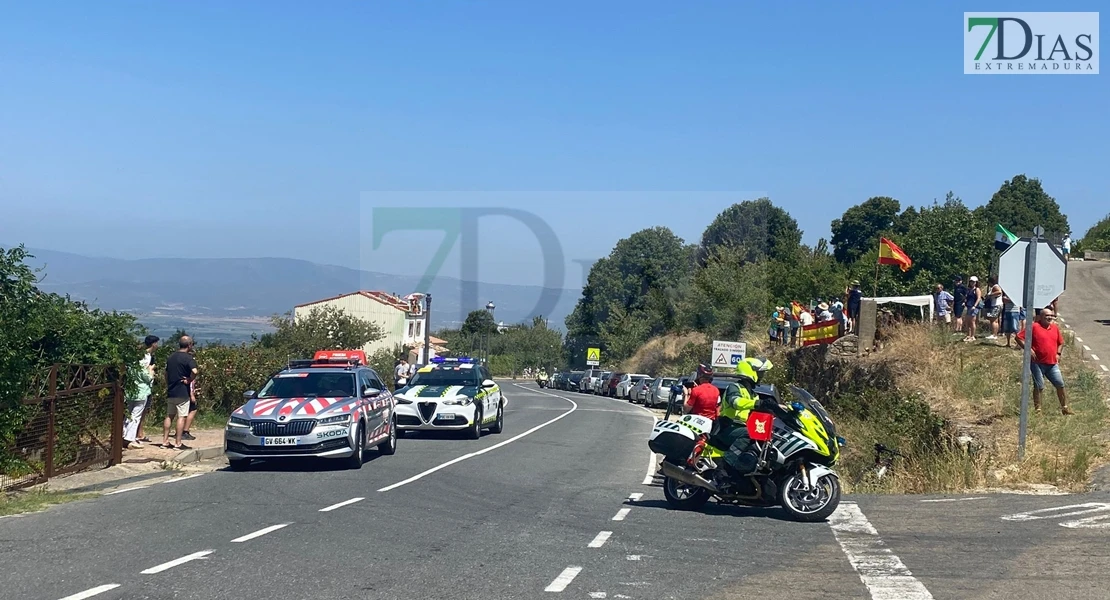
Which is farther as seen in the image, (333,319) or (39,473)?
Result: (333,319)

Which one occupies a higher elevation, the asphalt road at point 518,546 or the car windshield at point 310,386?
the car windshield at point 310,386

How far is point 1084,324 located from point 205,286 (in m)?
59.2

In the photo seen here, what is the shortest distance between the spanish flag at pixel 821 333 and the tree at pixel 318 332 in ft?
71.8

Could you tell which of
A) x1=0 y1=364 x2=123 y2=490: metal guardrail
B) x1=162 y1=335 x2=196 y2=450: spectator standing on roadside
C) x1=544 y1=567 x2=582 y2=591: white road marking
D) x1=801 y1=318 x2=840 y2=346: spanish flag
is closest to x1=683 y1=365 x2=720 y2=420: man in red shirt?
x1=544 y1=567 x2=582 y2=591: white road marking

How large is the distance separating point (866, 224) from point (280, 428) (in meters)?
90.1

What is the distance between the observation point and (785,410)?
11125 millimetres

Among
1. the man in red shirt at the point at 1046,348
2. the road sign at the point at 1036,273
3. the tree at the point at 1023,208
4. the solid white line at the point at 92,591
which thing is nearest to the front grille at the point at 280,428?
the solid white line at the point at 92,591

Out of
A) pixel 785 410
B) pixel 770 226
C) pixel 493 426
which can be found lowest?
pixel 493 426

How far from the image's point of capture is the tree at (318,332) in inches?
1781

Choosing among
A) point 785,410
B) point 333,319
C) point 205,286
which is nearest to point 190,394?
point 785,410

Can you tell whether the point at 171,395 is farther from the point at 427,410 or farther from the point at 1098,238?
the point at 1098,238

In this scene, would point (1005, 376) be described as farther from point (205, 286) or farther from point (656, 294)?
point (656, 294)

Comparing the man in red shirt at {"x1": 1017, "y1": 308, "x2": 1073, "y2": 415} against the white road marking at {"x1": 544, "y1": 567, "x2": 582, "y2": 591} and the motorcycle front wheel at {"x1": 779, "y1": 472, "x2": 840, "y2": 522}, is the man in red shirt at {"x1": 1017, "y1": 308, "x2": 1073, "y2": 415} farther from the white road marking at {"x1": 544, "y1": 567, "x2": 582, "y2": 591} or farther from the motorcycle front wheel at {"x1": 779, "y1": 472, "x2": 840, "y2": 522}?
the white road marking at {"x1": 544, "y1": 567, "x2": 582, "y2": 591}

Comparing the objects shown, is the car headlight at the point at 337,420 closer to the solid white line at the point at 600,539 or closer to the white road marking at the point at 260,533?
the white road marking at the point at 260,533
